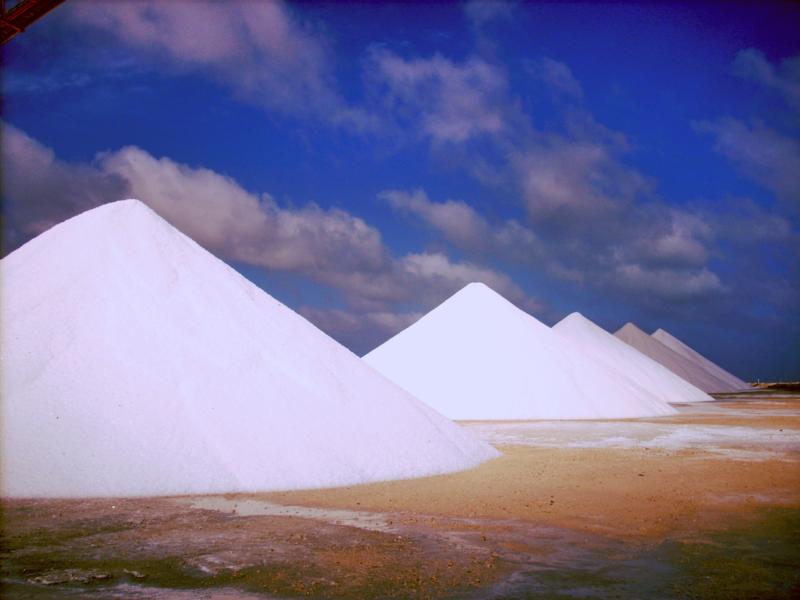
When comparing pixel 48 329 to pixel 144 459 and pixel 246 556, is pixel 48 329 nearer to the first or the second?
pixel 144 459

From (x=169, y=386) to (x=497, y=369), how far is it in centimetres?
A: 1778

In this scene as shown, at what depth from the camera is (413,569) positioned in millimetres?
4895

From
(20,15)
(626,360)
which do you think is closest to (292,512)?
(20,15)

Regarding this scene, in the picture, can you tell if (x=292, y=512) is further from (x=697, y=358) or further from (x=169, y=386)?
(x=697, y=358)

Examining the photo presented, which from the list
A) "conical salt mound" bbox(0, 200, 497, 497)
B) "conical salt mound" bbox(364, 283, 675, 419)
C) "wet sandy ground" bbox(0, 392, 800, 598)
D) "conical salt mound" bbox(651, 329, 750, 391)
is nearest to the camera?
"wet sandy ground" bbox(0, 392, 800, 598)

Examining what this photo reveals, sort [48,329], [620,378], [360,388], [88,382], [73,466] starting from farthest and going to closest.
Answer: [620,378], [360,388], [48,329], [88,382], [73,466]

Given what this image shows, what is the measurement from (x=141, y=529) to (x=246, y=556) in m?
1.47

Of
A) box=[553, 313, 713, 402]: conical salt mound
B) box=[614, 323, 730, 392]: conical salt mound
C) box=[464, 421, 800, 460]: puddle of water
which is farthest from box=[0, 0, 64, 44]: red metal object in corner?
box=[614, 323, 730, 392]: conical salt mound

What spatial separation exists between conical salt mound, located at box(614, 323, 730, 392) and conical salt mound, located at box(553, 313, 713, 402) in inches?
455

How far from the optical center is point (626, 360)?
124 feet

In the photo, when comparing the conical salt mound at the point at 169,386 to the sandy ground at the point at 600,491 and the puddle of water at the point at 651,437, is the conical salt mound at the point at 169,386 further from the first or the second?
the puddle of water at the point at 651,437

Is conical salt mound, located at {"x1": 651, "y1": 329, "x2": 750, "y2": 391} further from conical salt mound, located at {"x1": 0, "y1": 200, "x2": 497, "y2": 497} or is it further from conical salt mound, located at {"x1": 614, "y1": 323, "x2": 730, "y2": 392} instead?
conical salt mound, located at {"x1": 0, "y1": 200, "x2": 497, "y2": 497}

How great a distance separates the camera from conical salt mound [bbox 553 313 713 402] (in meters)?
37.0

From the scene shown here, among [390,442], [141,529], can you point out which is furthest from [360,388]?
[141,529]
